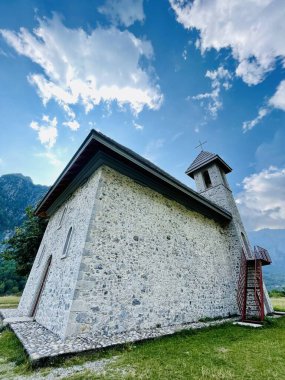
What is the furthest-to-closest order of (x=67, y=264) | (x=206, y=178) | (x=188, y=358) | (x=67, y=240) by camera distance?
1. (x=206, y=178)
2. (x=67, y=240)
3. (x=67, y=264)
4. (x=188, y=358)

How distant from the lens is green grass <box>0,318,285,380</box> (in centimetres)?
344

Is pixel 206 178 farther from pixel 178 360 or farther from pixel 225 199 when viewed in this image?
pixel 178 360

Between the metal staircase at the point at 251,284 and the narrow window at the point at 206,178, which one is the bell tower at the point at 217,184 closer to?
the narrow window at the point at 206,178

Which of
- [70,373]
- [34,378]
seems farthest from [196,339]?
[34,378]

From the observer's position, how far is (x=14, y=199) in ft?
239

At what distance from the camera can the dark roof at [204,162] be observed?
14268 millimetres

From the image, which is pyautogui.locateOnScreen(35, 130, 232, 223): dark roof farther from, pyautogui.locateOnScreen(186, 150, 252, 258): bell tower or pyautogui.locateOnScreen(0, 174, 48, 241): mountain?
pyautogui.locateOnScreen(0, 174, 48, 241): mountain

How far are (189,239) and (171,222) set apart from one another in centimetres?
137

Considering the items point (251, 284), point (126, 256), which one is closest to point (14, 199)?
point (126, 256)

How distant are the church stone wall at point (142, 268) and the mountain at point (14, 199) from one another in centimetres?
Answer: 5965

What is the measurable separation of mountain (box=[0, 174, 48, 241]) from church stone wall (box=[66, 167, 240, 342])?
196 feet

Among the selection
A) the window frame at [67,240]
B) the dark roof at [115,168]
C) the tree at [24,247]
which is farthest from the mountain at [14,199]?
the window frame at [67,240]

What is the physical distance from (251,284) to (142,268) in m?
7.28

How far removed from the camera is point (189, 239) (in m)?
9.10
